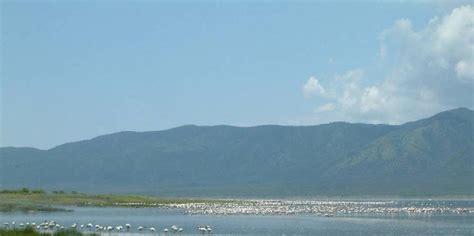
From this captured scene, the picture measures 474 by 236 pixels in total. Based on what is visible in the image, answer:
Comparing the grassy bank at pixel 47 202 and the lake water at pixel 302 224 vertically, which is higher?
the grassy bank at pixel 47 202

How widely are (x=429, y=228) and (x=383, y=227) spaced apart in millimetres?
2663

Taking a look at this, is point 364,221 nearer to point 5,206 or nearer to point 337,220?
point 337,220

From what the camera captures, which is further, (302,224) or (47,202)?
(47,202)

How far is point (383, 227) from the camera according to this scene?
54.0m

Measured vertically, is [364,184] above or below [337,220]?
above

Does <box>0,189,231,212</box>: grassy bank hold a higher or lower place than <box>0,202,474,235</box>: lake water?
higher

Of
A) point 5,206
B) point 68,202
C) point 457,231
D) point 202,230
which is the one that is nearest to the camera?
point 202,230

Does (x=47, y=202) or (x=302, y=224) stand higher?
(x=47, y=202)

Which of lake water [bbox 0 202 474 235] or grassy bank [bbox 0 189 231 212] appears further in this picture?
grassy bank [bbox 0 189 231 212]

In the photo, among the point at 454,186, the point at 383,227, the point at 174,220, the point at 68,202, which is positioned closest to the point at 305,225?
the point at 383,227

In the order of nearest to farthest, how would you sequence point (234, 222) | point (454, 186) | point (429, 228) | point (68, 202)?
1. point (429, 228)
2. point (234, 222)
3. point (68, 202)
4. point (454, 186)

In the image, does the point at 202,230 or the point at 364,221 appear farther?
the point at 364,221

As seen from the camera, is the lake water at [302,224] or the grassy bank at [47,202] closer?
the lake water at [302,224]

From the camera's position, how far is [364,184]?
198 metres
